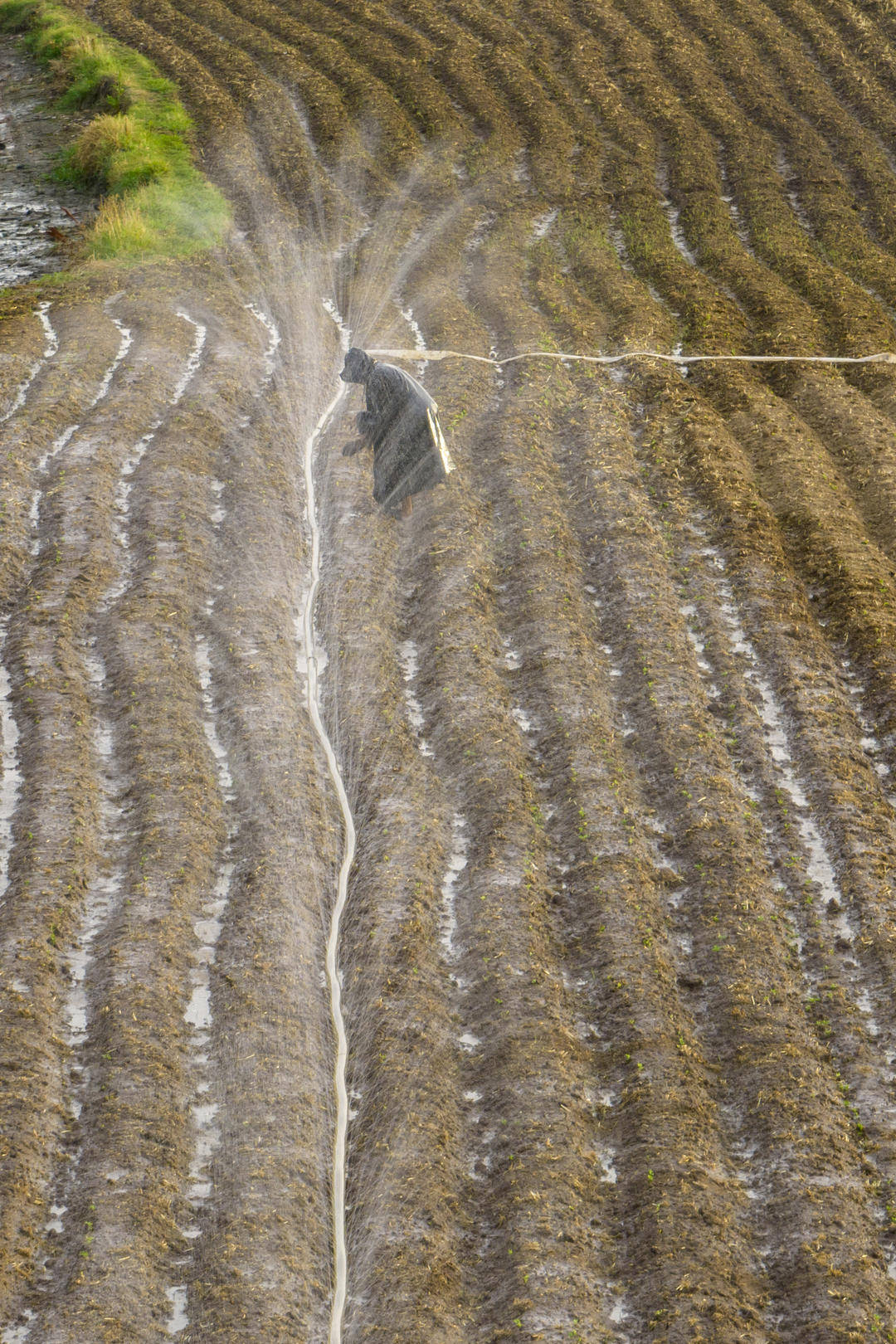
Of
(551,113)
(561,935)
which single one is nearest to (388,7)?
(551,113)

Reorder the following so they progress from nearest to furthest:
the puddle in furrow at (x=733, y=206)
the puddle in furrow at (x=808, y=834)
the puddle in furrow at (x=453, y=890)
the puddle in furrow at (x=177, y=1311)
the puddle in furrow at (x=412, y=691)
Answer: the puddle in furrow at (x=177, y=1311) < the puddle in furrow at (x=808, y=834) < the puddle in furrow at (x=453, y=890) < the puddle in furrow at (x=412, y=691) < the puddle in furrow at (x=733, y=206)

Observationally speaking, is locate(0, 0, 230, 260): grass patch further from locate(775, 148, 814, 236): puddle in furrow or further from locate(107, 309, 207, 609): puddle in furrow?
locate(775, 148, 814, 236): puddle in furrow

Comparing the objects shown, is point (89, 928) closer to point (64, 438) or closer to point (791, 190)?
point (64, 438)

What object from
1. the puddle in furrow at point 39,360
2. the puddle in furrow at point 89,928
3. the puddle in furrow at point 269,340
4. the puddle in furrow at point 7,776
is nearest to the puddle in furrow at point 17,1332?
the puddle in furrow at point 89,928

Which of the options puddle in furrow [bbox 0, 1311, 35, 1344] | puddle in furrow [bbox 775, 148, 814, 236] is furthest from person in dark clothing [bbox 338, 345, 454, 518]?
puddle in furrow [bbox 775, 148, 814, 236]

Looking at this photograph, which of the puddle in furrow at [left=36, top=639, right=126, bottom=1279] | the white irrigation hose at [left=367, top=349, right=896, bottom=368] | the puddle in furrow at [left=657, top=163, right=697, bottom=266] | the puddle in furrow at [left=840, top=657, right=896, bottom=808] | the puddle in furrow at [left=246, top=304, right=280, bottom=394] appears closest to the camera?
the puddle in furrow at [left=36, top=639, right=126, bottom=1279]

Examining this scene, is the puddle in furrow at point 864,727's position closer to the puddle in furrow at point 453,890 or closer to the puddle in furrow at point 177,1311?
the puddle in furrow at point 453,890
